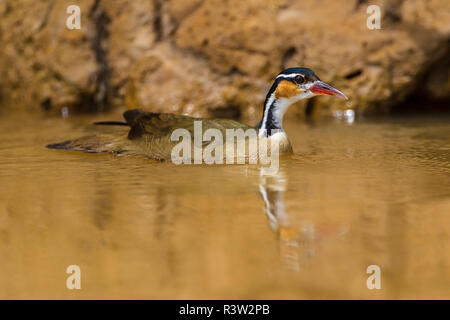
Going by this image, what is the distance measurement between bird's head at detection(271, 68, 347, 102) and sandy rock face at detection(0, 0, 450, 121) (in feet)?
11.4

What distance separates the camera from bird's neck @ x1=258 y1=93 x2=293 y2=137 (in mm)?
5379

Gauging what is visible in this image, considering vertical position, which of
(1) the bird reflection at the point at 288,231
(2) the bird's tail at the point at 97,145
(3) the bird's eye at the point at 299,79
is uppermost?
(3) the bird's eye at the point at 299,79

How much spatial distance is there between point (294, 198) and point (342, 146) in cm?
223

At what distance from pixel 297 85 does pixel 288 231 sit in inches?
101

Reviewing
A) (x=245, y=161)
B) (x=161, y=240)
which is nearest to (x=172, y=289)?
(x=161, y=240)

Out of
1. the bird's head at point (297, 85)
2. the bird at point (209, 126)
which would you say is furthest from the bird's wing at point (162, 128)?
the bird's head at point (297, 85)

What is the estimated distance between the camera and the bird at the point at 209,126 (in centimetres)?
529

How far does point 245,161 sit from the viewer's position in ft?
16.9

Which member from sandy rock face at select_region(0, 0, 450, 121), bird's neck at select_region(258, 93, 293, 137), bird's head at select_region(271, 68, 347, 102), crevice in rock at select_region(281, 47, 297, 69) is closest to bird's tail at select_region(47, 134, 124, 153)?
bird's neck at select_region(258, 93, 293, 137)

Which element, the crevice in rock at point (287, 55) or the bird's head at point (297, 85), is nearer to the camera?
the bird's head at point (297, 85)

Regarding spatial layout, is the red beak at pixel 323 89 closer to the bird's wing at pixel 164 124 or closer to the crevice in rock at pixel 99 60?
the bird's wing at pixel 164 124

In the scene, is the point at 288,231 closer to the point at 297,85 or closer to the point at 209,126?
the point at 209,126

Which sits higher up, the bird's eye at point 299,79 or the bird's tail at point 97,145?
the bird's eye at point 299,79

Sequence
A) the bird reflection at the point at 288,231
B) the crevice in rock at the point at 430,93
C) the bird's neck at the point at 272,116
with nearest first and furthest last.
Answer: the bird reflection at the point at 288,231, the bird's neck at the point at 272,116, the crevice in rock at the point at 430,93
